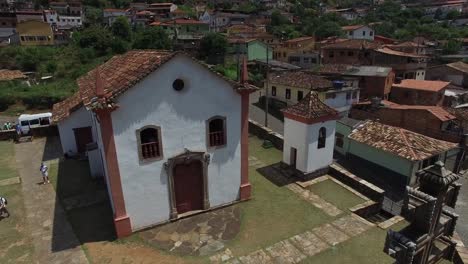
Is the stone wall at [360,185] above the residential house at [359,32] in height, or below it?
below

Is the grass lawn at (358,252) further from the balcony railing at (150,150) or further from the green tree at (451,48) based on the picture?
the green tree at (451,48)

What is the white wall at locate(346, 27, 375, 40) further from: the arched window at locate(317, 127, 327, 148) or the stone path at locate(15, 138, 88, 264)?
the stone path at locate(15, 138, 88, 264)

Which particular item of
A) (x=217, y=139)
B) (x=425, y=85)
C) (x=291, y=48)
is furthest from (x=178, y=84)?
(x=291, y=48)

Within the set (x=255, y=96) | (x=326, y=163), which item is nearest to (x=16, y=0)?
(x=255, y=96)


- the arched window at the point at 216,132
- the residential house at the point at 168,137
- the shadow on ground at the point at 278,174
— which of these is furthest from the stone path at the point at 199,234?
the shadow on ground at the point at 278,174

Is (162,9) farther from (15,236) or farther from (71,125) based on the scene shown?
(15,236)

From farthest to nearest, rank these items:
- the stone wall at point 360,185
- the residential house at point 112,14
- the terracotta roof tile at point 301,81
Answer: the residential house at point 112,14, the terracotta roof tile at point 301,81, the stone wall at point 360,185

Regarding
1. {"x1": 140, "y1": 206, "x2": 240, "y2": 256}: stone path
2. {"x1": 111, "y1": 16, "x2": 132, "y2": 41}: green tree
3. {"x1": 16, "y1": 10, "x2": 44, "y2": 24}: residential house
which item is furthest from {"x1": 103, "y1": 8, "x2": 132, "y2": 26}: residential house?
{"x1": 140, "y1": 206, "x2": 240, "y2": 256}: stone path
